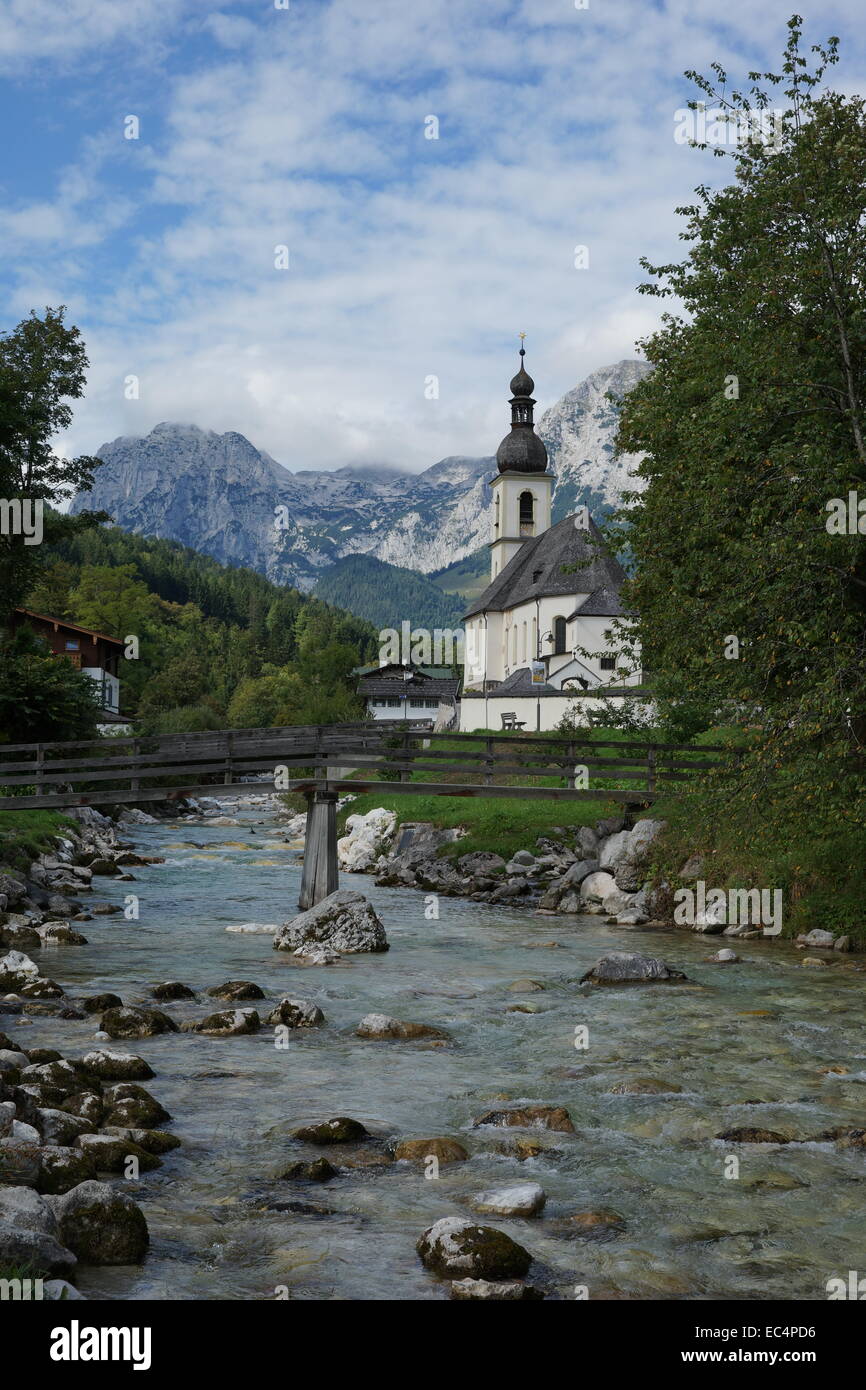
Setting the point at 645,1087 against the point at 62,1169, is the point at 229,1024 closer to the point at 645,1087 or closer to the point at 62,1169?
the point at 645,1087

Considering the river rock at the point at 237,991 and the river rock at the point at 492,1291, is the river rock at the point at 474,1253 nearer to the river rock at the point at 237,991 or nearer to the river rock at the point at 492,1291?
the river rock at the point at 492,1291

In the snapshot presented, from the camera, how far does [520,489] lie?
103312mm

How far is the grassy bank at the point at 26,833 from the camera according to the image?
27.0 m

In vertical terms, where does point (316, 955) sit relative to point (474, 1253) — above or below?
below

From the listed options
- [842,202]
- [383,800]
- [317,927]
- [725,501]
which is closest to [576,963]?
[317,927]

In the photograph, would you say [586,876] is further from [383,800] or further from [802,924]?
[383,800]

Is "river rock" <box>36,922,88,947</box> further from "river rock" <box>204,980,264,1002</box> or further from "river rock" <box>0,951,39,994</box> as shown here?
"river rock" <box>204,980,264,1002</box>

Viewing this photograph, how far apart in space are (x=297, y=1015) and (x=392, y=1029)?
4.37 ft

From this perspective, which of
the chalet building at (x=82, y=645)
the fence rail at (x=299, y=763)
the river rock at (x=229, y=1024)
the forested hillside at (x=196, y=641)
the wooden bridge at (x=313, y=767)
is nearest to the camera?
the river rock at (x=229, y=1024)

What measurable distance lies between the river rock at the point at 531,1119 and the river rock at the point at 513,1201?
1.85 m

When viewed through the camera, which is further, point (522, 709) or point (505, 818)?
point (522, 709)

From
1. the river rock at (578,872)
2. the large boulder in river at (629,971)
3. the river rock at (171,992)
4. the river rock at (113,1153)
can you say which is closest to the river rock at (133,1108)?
the river rock at (113,1153)

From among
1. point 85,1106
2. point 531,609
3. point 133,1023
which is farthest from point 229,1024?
point 531,609

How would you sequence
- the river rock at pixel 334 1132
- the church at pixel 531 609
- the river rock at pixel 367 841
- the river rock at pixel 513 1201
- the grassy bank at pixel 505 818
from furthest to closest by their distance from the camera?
the church at pixel 531 609, the river rock at pixel 367 841, the grassy bank at pixel 505 818, the river rock at pixel 334 1132, the river rock at pixel 513 1201
